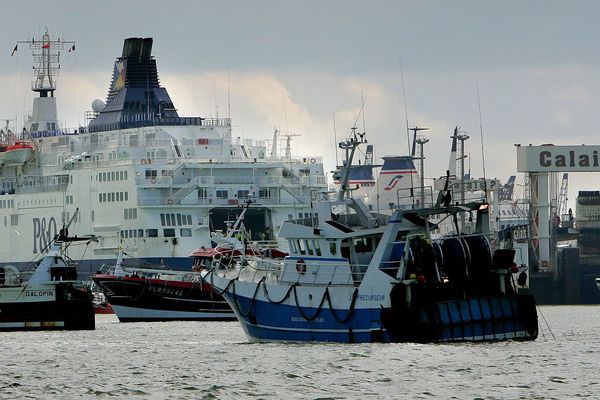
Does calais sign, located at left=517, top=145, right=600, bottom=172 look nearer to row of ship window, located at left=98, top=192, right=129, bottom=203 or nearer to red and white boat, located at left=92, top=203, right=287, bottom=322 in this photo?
row of ship window, located at left=98, top=192, right=129, bottom=203

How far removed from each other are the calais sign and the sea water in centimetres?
5763

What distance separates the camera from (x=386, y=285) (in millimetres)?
60375

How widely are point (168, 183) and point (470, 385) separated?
80.4m

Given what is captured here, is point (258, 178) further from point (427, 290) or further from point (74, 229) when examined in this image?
point (427, 290)

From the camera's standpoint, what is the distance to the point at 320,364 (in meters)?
55.2

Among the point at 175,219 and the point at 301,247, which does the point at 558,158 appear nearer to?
the point at 175,219

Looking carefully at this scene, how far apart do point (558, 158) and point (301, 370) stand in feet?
248

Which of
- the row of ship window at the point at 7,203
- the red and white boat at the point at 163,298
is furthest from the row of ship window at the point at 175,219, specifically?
the red and white boat at the point at 163,298

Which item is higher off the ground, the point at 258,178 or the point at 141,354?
the point at 258,178

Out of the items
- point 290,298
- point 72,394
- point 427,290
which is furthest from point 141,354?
point 72,394

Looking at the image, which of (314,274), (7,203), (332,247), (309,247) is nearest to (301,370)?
(314,274)

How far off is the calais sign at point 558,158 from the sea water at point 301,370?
5763 cm

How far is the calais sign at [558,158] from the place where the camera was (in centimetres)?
12694

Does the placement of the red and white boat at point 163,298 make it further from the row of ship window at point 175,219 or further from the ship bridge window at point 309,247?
the ship bridge window at point 309,247
